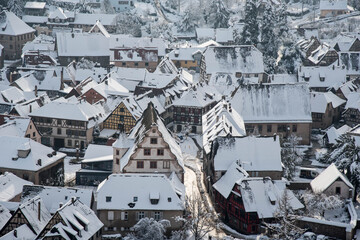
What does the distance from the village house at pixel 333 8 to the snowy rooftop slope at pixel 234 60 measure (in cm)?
6079

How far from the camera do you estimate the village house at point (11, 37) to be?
141125mm

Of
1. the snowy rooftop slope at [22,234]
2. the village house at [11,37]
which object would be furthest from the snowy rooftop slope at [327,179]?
the village house at [11,37]

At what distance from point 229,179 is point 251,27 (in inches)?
2629

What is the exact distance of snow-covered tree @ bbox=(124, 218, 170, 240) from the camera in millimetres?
63000

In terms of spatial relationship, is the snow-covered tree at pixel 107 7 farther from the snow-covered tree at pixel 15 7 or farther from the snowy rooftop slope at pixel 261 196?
the snowy rooftop slope at pixel 261 196

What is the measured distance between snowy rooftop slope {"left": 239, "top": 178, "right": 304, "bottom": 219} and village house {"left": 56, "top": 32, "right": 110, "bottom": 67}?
72.0m

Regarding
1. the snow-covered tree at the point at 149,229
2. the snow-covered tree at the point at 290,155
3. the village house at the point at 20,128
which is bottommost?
the snow-covered tree at the point at 149,229

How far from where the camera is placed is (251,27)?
437 feet

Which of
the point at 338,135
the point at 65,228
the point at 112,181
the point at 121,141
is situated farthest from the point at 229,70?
the point at 65,228

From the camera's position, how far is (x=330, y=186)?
74.1 metres

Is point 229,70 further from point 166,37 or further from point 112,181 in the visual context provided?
point 112,181

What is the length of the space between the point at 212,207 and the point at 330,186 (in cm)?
1340

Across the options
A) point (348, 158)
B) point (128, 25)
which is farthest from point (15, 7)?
point (348, 158)

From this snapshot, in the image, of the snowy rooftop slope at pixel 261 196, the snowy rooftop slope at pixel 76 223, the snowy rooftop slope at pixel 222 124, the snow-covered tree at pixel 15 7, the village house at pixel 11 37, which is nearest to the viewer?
the snowy rooftop slope at pixel 76 223
